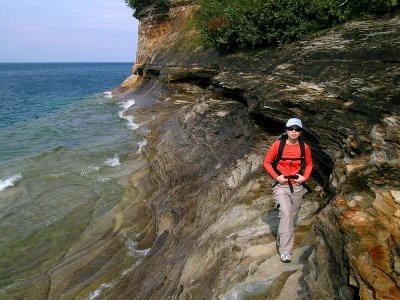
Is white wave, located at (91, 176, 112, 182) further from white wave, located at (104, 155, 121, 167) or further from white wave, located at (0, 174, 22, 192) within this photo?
white wave, located at (0, 174, 22, 192)

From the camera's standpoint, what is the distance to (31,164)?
57.8 ft

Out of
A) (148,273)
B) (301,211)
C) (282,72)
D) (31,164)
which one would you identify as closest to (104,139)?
(31,164)

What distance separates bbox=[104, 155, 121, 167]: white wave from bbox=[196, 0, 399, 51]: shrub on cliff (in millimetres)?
7372

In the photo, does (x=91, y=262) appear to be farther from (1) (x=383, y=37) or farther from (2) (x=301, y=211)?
(1) (x=383, y=37)

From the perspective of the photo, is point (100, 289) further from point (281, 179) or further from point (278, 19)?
point (278, 19)

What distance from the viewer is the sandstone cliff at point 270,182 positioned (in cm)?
448

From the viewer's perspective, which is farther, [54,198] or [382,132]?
[54,198]

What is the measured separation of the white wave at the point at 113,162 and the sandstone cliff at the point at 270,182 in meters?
1.75

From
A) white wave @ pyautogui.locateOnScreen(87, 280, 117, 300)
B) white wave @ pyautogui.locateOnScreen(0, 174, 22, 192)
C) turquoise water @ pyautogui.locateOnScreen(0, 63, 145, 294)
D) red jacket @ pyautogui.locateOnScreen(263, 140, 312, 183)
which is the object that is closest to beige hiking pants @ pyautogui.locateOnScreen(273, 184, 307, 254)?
red jacket @ pyautogui.locateOnScreen(263, 140, 312, 183)

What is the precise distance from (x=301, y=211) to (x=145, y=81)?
2866cm

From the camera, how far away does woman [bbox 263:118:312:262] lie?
592 cm

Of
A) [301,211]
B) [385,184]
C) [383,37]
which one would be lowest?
[301,211]

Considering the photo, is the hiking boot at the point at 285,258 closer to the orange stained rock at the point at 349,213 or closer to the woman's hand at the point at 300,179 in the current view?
the woman's hand at the point at 300,179

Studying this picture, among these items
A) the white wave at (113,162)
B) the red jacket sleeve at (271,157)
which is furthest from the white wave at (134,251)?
the white wave at (113,162)
